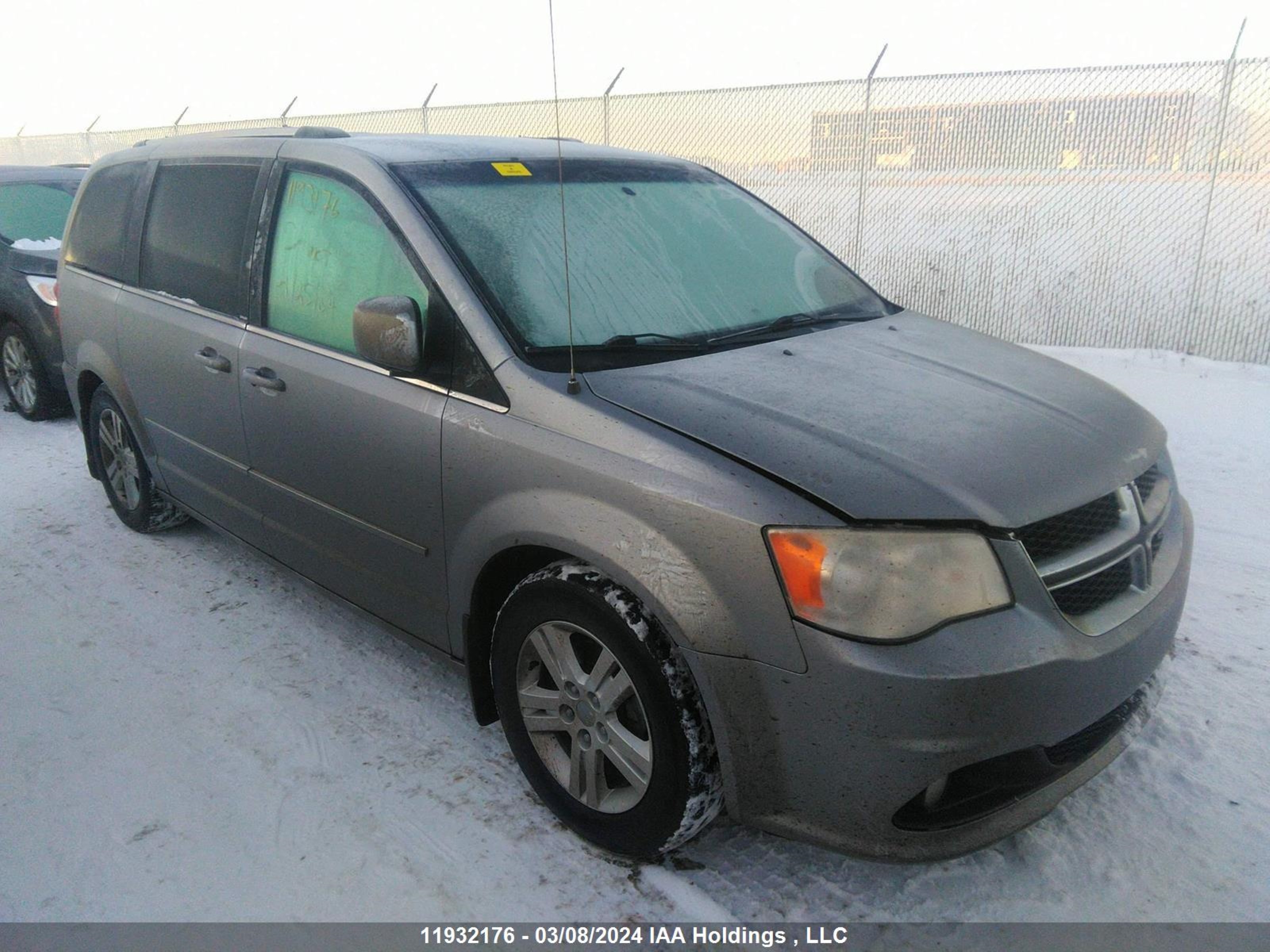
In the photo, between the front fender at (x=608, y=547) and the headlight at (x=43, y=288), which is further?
the headlight at (x=43, y=288)

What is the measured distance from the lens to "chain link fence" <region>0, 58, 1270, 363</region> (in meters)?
8.75

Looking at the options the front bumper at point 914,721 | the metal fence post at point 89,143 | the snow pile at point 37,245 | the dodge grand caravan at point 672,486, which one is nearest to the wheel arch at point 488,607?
the dodge grand caravan at point 672,486

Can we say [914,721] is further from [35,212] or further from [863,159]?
[863,159]

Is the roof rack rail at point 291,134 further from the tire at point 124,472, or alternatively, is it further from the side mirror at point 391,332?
the tire at point 124,472

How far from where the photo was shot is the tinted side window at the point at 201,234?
11.1ft

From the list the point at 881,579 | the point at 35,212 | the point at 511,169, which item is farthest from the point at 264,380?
the point at 35,212

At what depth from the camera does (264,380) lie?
10.2 ft

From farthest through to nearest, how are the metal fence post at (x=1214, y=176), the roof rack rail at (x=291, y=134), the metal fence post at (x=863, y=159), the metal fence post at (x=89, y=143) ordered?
the metal fence post at (x=89, y=143) → the metal fence post at (x=863, y=159) → the metal fence post at (x=1214, y=176) → the roof rack rail at (x=291, y=134)

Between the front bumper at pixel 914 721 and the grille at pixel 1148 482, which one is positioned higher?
the grille at pixel 1148 482

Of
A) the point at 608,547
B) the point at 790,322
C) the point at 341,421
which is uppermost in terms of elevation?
Result: the point at 790,322

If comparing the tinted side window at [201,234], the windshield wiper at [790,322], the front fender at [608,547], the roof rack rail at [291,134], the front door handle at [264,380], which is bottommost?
the front fender at [608,547]

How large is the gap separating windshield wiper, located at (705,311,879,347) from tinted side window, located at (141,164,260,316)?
5.88 ft

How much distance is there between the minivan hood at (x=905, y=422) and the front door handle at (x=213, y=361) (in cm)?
169

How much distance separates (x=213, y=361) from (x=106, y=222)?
5.15ft
